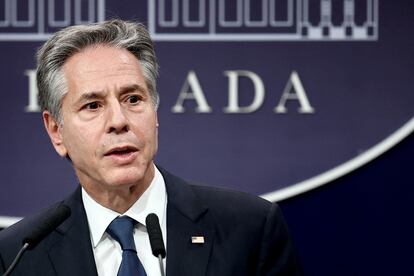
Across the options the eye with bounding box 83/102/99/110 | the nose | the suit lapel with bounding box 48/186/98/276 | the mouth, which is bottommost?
the suit lapel with bounding box 48/186/98/276

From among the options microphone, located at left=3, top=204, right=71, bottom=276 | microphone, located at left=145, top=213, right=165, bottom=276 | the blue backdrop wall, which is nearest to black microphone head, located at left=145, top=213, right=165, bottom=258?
microphone, located at left=145, top=213, right=165, bottom=276

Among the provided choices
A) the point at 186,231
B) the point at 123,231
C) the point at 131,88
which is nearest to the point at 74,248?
the point at 123,231

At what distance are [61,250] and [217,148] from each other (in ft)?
2.93

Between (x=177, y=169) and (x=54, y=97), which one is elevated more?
(x=54, y=97)

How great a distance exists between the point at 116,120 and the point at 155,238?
0.26 m

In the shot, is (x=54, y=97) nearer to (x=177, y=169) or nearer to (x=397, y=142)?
(x=177, y=169)

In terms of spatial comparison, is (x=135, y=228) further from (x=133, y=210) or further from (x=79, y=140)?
(x=79, y=140)

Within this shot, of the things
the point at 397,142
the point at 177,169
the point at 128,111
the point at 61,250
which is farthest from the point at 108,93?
the point at 397,142

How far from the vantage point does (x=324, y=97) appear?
252 cm

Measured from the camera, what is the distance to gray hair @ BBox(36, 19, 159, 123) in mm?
1755

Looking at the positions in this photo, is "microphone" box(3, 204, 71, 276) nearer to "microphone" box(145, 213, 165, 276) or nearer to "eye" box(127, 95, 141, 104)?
"microphone" box(145, 213, 165, 276)

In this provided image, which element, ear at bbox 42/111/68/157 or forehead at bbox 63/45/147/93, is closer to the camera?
forehead at bbox 63/45/147/93

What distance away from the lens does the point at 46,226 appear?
1.53m

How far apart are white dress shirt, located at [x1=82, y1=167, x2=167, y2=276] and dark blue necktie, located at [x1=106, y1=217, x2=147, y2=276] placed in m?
0.01
